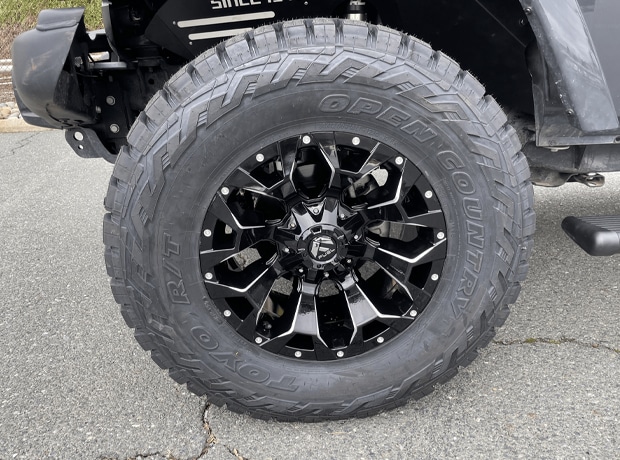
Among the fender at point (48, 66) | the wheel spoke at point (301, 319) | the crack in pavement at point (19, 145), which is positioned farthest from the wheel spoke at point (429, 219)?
the crack in pavement at point (19, 145)

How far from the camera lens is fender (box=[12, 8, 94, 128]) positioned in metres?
1.86

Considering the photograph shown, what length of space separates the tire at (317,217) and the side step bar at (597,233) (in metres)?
0.30

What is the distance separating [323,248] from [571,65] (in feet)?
3.17

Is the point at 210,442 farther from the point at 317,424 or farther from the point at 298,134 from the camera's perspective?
the point at 298,134

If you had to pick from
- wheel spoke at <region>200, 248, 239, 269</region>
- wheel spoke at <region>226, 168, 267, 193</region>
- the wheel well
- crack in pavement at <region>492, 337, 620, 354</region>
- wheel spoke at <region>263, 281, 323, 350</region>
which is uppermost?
the wheel well

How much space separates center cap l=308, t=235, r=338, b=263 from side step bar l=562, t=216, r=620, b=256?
3.01ft

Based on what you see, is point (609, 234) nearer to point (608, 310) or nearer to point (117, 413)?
point (608, 310)

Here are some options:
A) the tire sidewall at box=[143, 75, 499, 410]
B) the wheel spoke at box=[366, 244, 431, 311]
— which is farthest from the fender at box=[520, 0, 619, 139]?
the wheel spoke at box=[366, 244, 431, 311]

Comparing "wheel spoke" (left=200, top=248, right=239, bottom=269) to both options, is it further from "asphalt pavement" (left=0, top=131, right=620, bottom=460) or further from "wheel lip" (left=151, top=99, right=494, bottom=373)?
"asphalt pavement" (left=0, top=131, right=620, bottom=460)

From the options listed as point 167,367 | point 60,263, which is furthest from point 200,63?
point 60,263

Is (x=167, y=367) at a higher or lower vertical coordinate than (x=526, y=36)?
lower

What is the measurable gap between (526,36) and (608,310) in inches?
54.6

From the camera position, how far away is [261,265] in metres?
1.79

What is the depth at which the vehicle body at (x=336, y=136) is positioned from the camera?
1.58 metres
